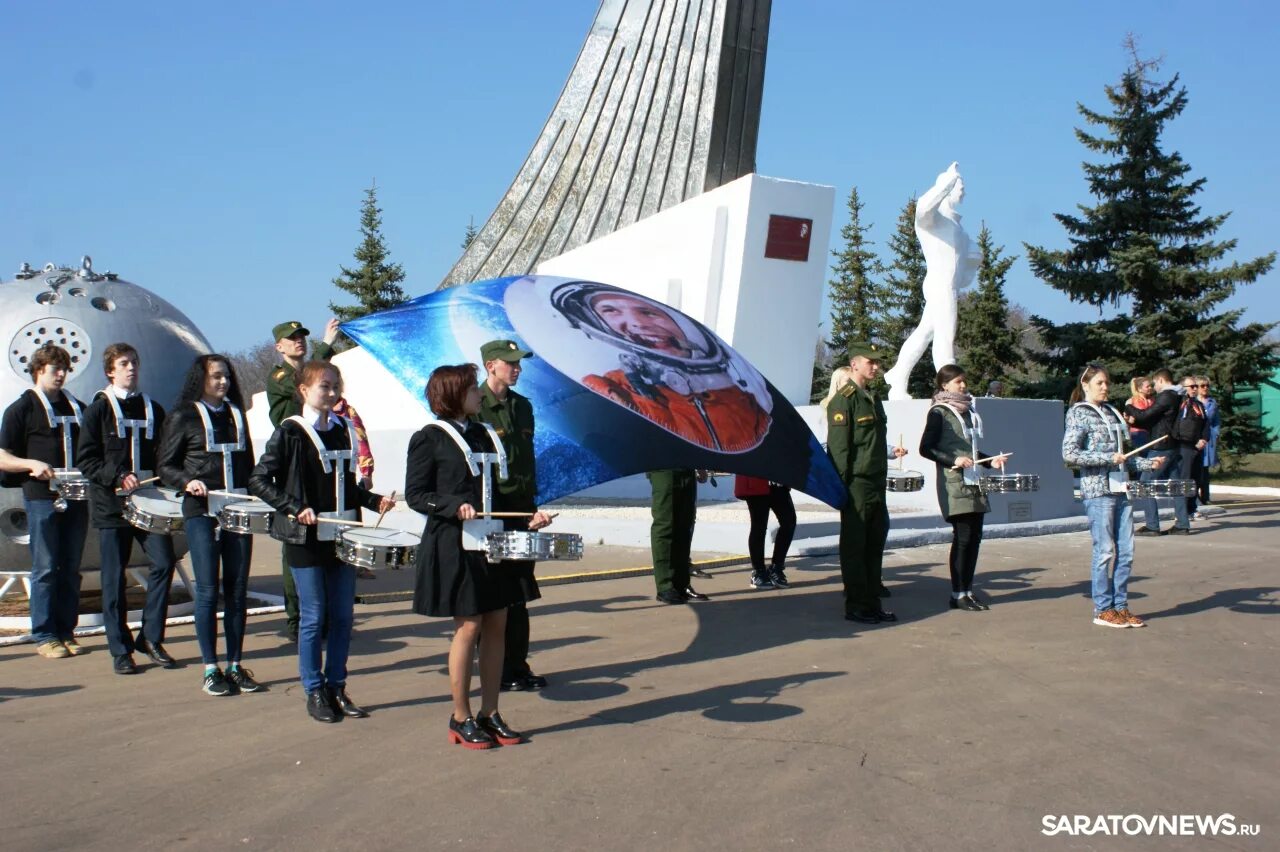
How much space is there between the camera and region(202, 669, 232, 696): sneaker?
19.5ft

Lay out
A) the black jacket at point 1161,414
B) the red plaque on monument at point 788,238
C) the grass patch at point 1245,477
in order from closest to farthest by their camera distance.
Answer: the black jacket at point 1161,414
the red plaque on monument at point 788,238
the grass patch at point 1245,477

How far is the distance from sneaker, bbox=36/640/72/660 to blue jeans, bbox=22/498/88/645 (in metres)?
0.05

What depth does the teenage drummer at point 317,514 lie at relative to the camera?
5.40m

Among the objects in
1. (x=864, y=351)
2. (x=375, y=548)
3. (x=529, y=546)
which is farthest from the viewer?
(x=864, y=351)

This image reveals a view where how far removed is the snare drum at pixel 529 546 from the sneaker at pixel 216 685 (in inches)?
77.7

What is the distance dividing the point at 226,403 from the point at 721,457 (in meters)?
2.83

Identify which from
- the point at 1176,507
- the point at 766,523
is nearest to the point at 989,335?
Result: the point at 1176,507

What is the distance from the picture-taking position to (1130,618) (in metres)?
7.95

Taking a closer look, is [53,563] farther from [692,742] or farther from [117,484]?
[692,742]

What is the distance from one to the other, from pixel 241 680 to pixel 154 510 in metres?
1.01

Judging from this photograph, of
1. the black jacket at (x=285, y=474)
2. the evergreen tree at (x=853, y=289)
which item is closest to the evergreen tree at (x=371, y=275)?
the evergreen tree at (x=853, y=289)

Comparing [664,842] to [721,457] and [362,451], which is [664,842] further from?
[362,451]

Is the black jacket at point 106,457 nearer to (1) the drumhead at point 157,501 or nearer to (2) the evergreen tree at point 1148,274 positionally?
(1) the drumhead at point 157,501

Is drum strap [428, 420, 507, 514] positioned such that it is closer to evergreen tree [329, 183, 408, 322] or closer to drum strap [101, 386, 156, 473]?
drum strap [101, 386, 156, 473]
